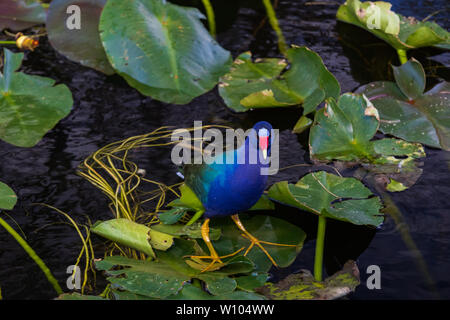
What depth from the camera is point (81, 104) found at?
2.46 metres

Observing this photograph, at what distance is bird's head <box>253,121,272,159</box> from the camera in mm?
1564

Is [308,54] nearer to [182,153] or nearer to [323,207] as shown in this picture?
[182,153]

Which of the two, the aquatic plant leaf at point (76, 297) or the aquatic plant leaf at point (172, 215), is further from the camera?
the aquatic plant leaf at point (172, 215)

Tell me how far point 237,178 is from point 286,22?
1711mm

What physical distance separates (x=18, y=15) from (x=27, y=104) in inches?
34.7

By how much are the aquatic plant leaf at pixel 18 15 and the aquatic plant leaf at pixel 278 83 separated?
3.96ft

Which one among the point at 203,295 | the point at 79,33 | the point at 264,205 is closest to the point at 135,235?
the point at 203,295

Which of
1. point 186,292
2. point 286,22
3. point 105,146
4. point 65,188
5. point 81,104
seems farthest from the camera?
point 286,22

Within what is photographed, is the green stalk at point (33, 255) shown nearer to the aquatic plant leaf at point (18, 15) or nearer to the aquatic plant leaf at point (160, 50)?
the aquatic plant leaf at point (160, 50)

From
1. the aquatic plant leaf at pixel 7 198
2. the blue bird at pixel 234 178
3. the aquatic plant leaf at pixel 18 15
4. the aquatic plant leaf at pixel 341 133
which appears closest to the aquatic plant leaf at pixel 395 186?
the aquatic plant leaf at pixel 341 133

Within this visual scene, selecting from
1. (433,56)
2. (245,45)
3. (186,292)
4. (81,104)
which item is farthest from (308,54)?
(186,292)

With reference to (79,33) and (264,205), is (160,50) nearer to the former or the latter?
(79,33)

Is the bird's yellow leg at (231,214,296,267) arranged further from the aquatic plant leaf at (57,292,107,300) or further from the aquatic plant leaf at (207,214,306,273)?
the aquatic plant leaf at (57,292,107,300)

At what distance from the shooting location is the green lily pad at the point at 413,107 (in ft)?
6.91
